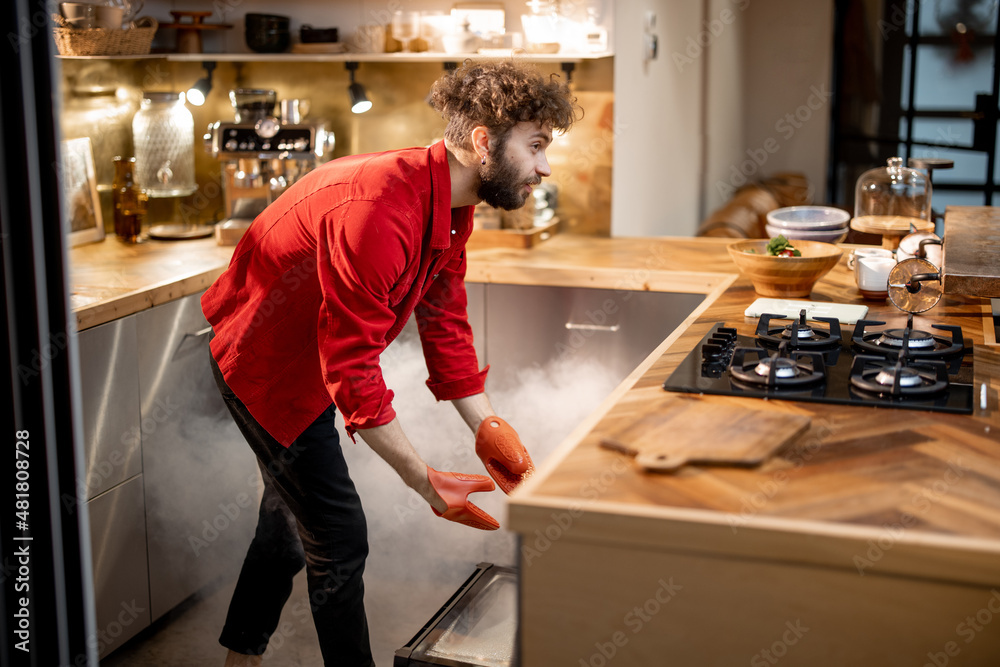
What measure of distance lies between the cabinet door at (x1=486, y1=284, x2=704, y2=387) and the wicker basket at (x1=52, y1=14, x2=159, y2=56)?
4.64 feet

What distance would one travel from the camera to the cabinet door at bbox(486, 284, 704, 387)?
289 cm

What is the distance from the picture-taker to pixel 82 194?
3.26 m

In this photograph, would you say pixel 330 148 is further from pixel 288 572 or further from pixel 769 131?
pixel 769 131

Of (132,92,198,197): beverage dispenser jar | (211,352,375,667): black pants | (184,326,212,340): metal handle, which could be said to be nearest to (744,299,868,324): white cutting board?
(211,352,375,667): black pants

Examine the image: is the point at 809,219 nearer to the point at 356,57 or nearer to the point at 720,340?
the point at 720,340

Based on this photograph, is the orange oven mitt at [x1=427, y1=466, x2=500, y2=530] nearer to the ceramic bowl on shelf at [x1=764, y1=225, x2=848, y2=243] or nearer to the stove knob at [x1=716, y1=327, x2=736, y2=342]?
the stove knob at [x1=716, y1=327, x2=736, y2=342]

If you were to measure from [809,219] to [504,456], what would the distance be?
4.62ft

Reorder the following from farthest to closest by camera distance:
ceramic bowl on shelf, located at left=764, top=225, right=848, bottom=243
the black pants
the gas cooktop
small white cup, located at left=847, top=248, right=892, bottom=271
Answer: ceramic bowl on shelf, located at left=764, top=225, right=848, bottom=243, small white cup, located at left=847, top=248, right=892, bottom=271, the black pants, the gas cooktop

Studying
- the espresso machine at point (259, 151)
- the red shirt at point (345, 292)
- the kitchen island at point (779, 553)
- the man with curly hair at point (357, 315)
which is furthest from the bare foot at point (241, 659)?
the espresso machine at point (259, 151)

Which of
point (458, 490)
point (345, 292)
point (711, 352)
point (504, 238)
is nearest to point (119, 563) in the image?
point (458, 490)

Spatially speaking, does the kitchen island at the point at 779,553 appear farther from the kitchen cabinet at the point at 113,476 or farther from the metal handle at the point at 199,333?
the metal handle at the point at 199,333

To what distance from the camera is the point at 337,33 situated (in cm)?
347

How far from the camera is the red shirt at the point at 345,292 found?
1.75m

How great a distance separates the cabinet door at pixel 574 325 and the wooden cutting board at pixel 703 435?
1.31 meters
